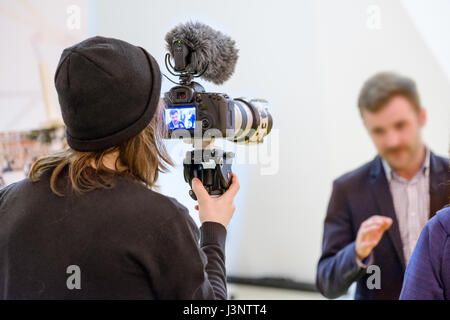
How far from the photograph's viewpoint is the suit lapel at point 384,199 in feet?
5.02

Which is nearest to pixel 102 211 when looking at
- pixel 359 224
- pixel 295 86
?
pixel 359 224

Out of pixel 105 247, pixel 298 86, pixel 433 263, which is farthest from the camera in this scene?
pixel 298 86

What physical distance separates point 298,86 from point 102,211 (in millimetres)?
1125

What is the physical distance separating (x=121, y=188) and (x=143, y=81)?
7.9 inches

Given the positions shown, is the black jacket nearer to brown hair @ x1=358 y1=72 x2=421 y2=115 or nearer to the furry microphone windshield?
the furry microphone windshield

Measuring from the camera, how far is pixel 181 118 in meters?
1.19

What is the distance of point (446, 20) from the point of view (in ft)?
4.99

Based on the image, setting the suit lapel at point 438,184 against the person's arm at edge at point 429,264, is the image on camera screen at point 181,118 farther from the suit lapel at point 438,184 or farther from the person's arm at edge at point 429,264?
the suit lapel at point 438,184

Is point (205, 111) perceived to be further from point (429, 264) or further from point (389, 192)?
point (389, 192)

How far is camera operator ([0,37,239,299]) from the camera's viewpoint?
82 cm

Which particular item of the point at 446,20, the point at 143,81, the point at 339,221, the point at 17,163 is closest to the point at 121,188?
the point at 143,81

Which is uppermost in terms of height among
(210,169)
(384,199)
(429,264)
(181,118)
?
(181,118)

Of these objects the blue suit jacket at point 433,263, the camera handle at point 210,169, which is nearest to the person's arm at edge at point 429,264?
the blue suit jacket at point 433,263

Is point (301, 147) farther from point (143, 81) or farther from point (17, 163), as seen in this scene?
point (17, 163)
